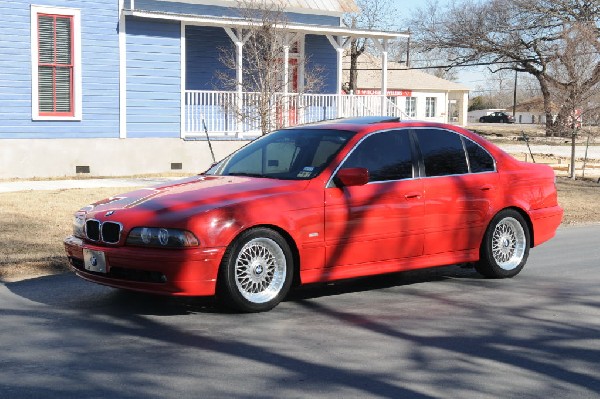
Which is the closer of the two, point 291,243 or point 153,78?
point 291,243

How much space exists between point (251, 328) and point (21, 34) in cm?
1482

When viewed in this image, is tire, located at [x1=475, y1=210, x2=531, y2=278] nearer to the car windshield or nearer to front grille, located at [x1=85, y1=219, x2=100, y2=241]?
the car windshield

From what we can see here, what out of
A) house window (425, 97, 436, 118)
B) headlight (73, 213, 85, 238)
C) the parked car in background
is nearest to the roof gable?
headlight (73, 213, 85, 238)

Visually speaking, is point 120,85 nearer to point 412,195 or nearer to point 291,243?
point 412,195

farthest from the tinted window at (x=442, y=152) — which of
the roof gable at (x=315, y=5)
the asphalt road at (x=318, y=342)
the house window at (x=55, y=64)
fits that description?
the roof gable at (x=315, y=5)

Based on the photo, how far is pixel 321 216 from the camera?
795cm

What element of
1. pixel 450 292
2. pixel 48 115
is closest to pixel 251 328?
pixel 450 292

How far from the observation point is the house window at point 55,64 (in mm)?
20266

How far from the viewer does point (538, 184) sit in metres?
9.84

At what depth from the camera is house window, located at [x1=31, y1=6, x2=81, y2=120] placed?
2027cm

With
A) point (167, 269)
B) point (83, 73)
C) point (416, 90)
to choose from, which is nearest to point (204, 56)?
point (83, 73)

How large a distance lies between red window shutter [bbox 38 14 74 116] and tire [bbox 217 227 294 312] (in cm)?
1415

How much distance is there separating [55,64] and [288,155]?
13.4 metres

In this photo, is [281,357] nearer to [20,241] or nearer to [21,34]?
[20,241]
